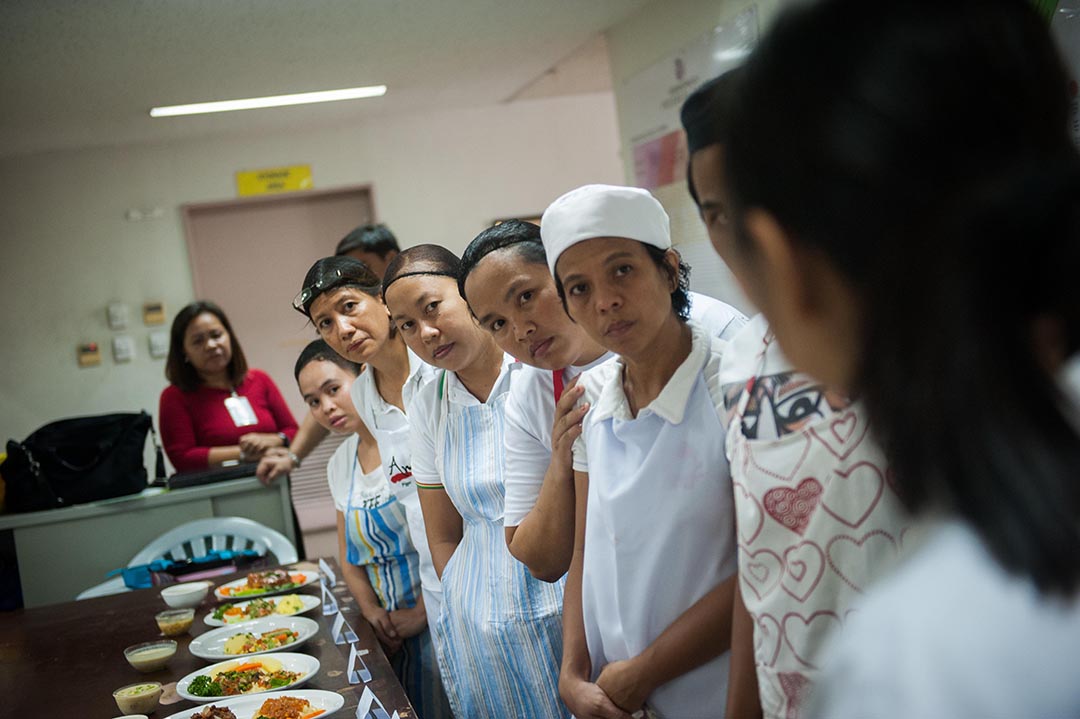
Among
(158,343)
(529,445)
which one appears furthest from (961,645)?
(158,343)

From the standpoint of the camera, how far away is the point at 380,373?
2.38 metres

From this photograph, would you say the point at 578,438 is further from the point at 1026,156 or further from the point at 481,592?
the point at 1026,156

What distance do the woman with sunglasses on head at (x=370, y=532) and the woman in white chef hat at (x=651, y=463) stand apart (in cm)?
112

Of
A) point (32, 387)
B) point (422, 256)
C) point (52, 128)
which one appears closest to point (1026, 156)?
point (422, 256)

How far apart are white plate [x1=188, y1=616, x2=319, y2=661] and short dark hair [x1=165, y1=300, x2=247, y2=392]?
1.50 metres

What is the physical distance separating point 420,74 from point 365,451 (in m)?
3.24

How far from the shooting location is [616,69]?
5.09 meters

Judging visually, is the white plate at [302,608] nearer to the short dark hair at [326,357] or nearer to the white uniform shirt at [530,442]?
the short dark hair at [326,357]

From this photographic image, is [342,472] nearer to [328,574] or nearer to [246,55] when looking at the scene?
[328,574]

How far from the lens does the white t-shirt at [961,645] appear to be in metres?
0.44

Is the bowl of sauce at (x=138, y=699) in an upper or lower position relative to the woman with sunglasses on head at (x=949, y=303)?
lower

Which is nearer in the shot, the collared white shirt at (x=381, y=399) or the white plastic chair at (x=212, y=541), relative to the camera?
the collared white shirt at (x=381, y=399)

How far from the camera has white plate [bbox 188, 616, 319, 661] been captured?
2.01 m

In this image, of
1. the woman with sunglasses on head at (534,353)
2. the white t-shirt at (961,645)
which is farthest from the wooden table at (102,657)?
the white t-shirt at (961,645)
